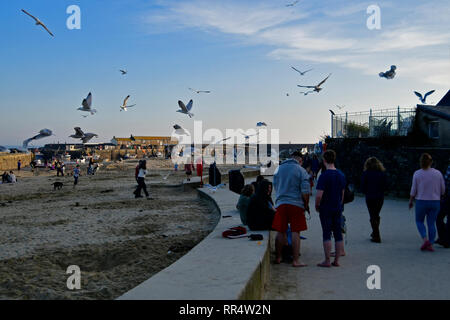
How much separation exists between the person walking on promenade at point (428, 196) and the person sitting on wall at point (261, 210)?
2438 mm

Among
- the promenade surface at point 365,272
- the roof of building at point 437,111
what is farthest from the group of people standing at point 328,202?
the roof of building at point 437,111

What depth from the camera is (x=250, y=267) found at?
4.36 m

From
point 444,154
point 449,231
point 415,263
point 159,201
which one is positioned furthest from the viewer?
point 159,201

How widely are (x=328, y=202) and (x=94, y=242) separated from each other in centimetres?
Answer: 537

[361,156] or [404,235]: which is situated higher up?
[361,156]

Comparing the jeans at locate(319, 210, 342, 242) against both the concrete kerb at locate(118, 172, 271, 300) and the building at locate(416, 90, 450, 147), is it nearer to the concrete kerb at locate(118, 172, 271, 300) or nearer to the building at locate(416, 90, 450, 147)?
the concrete kerb at locate(118, 172, 271, 300)

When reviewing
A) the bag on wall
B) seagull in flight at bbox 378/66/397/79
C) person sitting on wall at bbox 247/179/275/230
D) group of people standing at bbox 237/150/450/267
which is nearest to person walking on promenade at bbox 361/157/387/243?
group of people standing at bbox 237/150/450/267

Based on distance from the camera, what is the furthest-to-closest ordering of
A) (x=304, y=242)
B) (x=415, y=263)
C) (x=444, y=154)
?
(x=444, y=154) → (x=304, y=242) → (x=415, y=263)

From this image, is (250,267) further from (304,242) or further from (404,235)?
(404,235)

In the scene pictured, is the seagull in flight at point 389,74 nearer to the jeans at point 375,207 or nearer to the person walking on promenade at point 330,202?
the jeans at point 375,207

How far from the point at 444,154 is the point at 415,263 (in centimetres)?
864

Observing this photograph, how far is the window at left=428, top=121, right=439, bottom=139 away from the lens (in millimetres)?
16297
